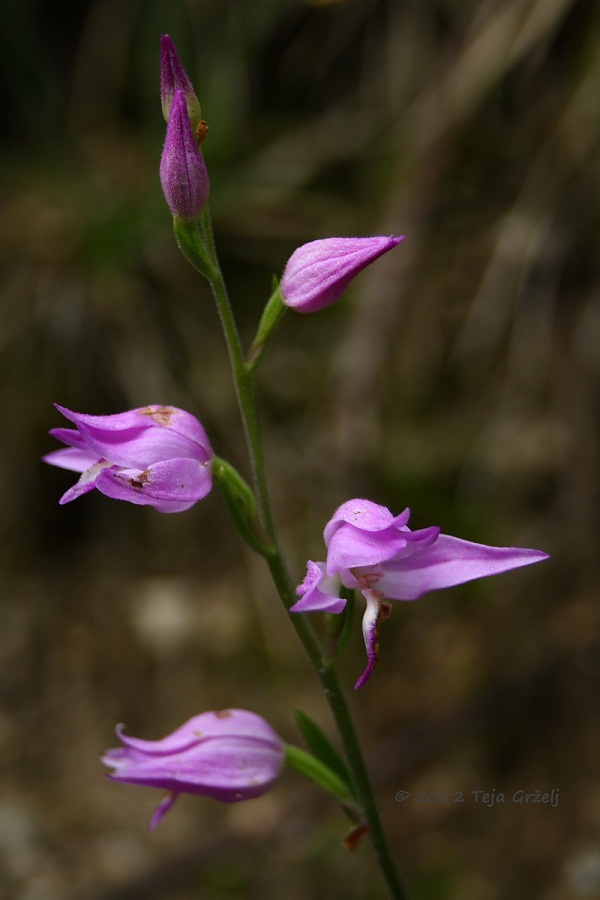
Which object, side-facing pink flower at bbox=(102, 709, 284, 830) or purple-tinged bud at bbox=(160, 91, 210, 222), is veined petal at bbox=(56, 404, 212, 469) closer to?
purple-tinged bud at bbox=(160, 91, 210, 222)

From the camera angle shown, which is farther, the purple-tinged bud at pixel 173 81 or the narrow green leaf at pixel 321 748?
the narrow green leaf at pixel 321 748

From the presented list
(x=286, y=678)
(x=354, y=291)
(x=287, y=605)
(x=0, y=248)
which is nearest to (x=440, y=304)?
(x=354, y=291)

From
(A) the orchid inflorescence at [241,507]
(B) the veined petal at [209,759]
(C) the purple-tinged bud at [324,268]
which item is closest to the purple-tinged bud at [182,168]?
(A) the orchid inflorescence at [241,507]

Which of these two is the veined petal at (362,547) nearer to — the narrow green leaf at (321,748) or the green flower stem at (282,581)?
the green flower stem at (282,581)

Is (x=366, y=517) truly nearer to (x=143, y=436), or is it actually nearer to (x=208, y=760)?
(x=143, y=436)

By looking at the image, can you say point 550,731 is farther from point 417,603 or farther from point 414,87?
point 414,87

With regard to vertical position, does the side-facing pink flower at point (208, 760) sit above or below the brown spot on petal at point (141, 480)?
below

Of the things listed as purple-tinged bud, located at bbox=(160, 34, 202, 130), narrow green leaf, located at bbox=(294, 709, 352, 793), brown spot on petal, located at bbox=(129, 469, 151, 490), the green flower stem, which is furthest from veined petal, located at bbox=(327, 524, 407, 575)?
purple-tinged bud, located at bbox=(160, 34, 202, 130)

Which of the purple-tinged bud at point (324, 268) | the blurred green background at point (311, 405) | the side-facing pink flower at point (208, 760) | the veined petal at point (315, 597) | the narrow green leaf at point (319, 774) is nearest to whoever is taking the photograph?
the veined petal at point (315, 597)
